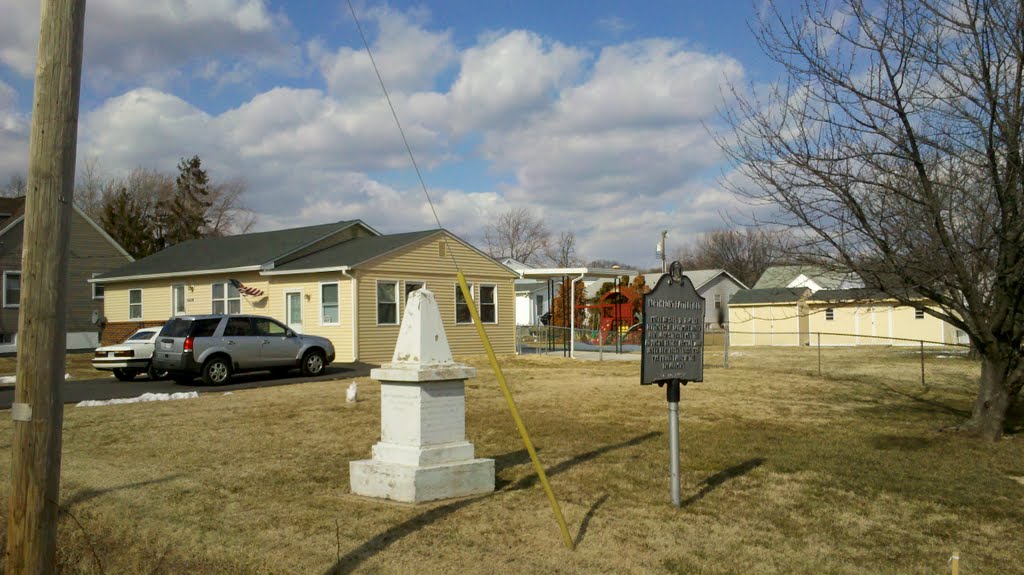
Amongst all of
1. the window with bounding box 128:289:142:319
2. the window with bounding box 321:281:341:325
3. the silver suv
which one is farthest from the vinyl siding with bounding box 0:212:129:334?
the silver suv

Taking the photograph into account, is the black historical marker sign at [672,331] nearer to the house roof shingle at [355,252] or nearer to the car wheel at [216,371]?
the car wheel at [216,371]

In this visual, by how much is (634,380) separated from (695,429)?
284 inches

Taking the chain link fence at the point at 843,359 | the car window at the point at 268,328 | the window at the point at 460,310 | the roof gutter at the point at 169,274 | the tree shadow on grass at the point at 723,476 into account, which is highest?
the roof gutter at the point at 169,274

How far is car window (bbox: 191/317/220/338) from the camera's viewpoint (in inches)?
756

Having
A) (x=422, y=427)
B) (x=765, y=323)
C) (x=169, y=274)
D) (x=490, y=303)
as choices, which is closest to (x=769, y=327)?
(x=765, y=323)

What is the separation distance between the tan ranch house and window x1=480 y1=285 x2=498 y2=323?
0.11 feet

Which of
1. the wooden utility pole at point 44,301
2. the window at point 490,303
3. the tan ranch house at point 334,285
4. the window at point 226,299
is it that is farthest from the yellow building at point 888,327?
the wooden utility pole at point 44,301

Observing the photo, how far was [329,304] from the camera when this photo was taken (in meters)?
26.3

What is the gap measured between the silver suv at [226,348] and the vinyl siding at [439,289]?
4.75 m

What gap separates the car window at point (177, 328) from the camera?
19234 millimetres

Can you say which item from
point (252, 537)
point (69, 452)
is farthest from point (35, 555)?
point (69, 452)

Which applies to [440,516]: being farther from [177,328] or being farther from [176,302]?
[176,302]

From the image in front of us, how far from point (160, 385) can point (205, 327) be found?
5.54 ft

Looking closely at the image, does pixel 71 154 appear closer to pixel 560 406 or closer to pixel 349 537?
pixel 349 537
